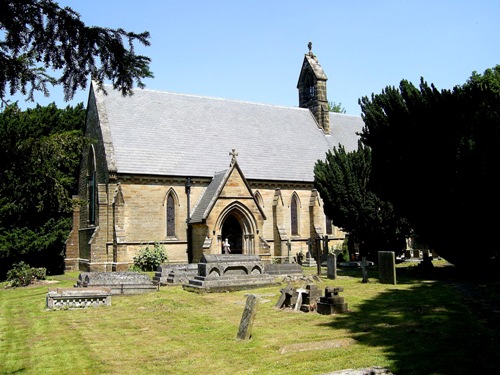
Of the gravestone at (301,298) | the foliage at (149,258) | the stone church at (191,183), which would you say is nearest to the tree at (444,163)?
the stone church at (191,183)

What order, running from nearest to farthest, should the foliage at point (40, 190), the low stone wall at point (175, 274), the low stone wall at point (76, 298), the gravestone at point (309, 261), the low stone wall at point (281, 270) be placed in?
the foliage at point (40, 190) → the low stone wall at point (76, 298) → the low stone wall at point (175, 274) → the low stone wall at point (281, 270) → the gravestone at point (309, 261)

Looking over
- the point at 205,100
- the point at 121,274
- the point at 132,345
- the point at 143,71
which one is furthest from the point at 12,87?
the point at 205,100

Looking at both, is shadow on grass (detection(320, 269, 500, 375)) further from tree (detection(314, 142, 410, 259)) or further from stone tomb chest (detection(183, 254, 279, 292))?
tree (detection(314, 142, 410, 259))

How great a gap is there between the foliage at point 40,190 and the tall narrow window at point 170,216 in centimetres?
557

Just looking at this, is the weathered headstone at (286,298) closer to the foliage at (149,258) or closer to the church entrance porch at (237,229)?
the church entrance porch at (237,229)

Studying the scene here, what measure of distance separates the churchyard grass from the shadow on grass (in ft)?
0.06

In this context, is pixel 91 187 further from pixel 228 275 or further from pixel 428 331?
pixel 428 331

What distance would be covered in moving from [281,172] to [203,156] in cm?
541

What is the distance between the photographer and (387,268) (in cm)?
1803

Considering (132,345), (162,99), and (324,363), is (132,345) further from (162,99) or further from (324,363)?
(162,99)

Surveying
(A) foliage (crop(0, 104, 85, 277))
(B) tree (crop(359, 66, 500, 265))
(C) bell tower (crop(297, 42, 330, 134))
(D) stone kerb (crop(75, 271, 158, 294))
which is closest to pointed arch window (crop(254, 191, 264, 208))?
(C) bell tower (crop(297, 42, 330, 134))

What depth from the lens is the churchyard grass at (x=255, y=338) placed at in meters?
7.82

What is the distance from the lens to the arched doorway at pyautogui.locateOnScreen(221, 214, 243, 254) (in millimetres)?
28203

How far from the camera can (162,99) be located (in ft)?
105
